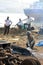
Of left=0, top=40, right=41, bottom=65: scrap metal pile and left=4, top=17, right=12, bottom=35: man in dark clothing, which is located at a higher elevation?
left=0, top=40, right=41, bottom=65: scrap metal pile

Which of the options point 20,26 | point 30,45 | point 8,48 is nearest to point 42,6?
point 20,26

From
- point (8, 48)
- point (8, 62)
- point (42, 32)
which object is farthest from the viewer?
point (42, 32)

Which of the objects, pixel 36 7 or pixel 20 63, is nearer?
pixel 20 63

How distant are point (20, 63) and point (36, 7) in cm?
4168

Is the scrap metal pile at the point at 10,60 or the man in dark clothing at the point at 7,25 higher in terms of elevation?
the scrap metal pile at the point at 10,60

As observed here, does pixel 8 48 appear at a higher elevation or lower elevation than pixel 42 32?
higher

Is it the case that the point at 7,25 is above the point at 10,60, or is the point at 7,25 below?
below

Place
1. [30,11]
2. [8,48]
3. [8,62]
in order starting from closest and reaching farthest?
[8,62]
[8,48]
[30,11]

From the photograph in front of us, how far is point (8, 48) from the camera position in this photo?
963cm

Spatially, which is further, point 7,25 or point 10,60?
point 7,25

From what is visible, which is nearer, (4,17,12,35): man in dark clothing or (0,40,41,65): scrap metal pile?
(0,40,41,65): scrap metal pile

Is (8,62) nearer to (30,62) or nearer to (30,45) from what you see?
(30,62)

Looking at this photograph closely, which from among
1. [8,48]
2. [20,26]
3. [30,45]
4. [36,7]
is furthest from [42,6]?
[8,48]

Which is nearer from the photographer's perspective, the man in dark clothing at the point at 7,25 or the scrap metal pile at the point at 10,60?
the scrap metal pile at the point at 10,60
